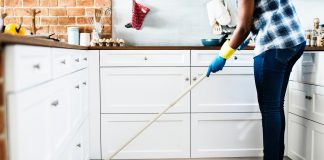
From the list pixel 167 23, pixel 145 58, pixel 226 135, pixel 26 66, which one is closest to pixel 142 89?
pixel 145 58

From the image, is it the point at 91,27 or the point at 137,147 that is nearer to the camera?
the point at 137,147

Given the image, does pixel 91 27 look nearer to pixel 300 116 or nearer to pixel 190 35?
pixel 190 35

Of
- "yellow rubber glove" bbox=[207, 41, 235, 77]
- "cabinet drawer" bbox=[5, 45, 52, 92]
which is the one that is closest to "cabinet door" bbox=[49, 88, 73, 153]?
"cabinet drawer" bbox=[5, 45, 52, 92]

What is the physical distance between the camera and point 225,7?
117 inches

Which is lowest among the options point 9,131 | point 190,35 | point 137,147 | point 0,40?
point 137,147

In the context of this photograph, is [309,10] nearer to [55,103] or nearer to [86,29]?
[86,29]

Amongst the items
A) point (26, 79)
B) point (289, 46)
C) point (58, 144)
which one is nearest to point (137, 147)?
point (58, 144)

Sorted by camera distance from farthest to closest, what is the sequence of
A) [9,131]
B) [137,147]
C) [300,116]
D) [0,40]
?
[137,147] → [300,116] → [9,131] → [0,40]

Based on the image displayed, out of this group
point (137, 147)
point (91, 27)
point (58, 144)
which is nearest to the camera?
point (58, 144)

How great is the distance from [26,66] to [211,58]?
5.14 feet

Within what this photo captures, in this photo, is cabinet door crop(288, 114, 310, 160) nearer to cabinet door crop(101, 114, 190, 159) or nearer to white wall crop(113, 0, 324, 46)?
cabinet door crop(101, 114, 190, 159)

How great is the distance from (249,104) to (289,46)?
86cm

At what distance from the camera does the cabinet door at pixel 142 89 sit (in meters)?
2.44

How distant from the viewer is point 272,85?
5.60ft
